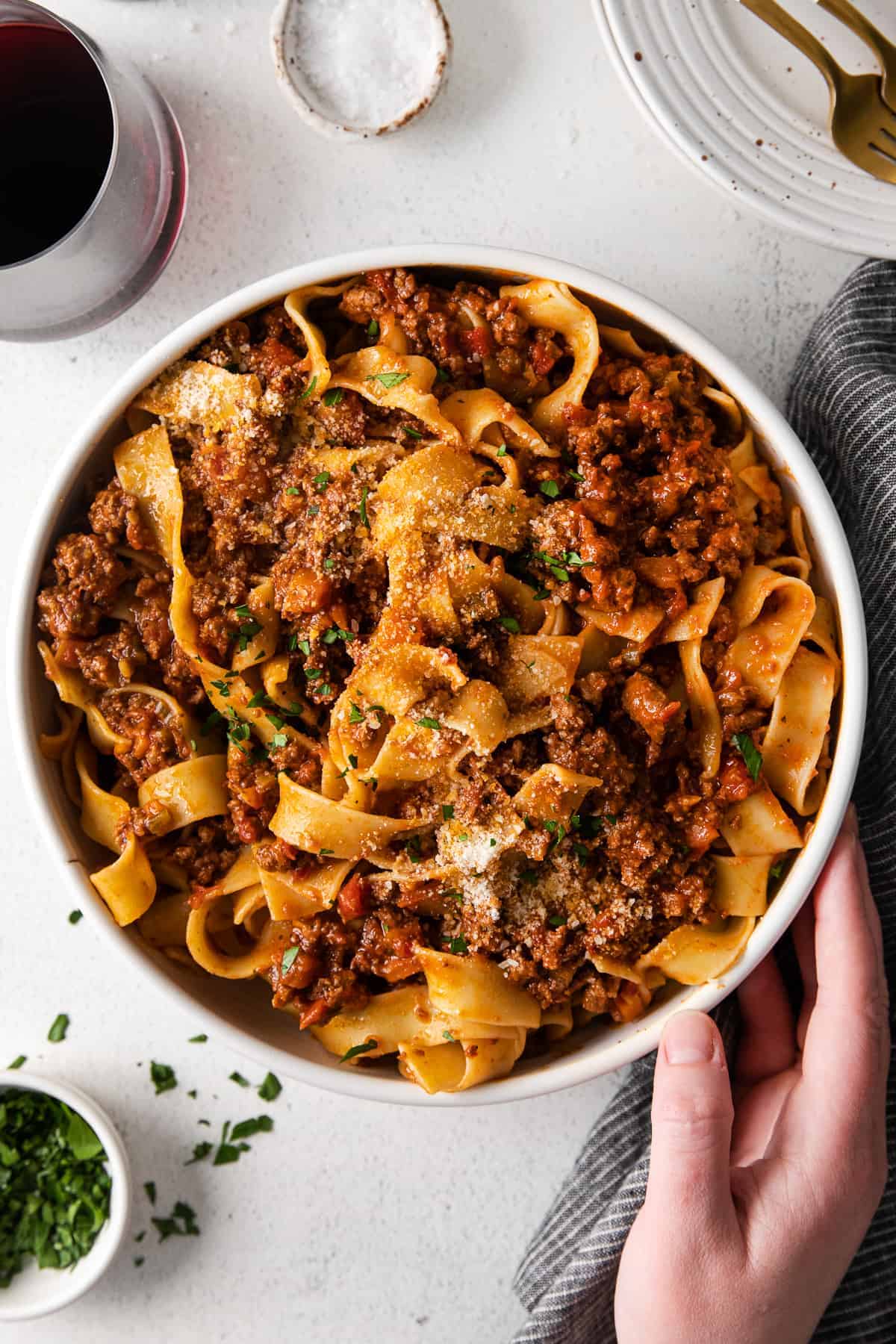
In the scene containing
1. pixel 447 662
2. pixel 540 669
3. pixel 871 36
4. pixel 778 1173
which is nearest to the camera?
pixel 447 662

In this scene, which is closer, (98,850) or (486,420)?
(486,420)

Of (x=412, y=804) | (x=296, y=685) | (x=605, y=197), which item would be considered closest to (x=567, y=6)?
(x=605, y=197)

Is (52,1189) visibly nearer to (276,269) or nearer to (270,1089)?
(270,1089)

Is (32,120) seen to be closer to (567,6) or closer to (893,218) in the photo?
(567,6)

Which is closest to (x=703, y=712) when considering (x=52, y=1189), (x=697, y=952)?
(x=697, y=952)

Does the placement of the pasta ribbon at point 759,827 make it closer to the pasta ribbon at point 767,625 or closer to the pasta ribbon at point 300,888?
the pasta ribbon at point 767,625

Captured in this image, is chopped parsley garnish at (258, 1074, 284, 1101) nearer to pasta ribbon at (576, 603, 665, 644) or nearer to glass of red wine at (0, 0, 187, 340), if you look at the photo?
pasta ribbon at (576, 603, 665, 644)

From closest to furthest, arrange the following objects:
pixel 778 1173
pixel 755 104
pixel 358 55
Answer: pixel 778 1173
pixel 755 104
pixel 358 55
